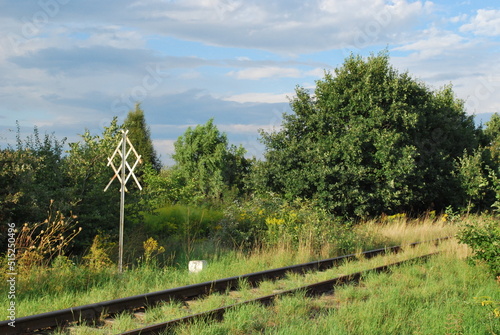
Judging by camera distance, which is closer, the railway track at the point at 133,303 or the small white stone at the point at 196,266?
the railway track at the point at 133,303

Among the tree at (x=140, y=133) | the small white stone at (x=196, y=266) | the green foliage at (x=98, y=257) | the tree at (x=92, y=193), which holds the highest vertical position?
the tree at (x=140, y=133)

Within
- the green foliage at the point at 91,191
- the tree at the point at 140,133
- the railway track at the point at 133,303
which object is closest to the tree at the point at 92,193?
the green foliage at the point at 91,191

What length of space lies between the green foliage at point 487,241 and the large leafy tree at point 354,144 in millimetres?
9391

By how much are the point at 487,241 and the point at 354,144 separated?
10673mm

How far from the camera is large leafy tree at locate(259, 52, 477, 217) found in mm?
20453

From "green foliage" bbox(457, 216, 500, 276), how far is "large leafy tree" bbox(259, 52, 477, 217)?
9.39 metres

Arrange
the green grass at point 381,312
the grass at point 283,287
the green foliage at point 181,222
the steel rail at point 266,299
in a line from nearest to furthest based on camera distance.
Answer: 1. the steel rail at point 266,299
2. the green grass at point 381,312
3. the grass at point 283,287
4. the green foliage at point 181,222

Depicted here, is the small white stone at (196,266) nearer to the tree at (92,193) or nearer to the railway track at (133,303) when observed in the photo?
the railway track at (133,303)

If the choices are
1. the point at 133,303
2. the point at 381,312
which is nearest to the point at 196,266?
the point at 133,303

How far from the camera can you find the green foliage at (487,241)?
9.88 m

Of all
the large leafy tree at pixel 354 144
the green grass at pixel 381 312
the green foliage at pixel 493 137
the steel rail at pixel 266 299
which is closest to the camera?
the steel rail at pixel 266 299

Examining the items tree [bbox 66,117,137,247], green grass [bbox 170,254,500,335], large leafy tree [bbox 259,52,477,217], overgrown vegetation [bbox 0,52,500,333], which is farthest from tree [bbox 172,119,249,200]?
green grass [bbox 170,254,500,335]

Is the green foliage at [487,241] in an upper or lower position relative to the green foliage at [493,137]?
lower

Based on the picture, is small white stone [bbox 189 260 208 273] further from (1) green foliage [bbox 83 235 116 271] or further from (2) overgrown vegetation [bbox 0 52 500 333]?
(1) green foliage [bbox 83 235 116 271]
